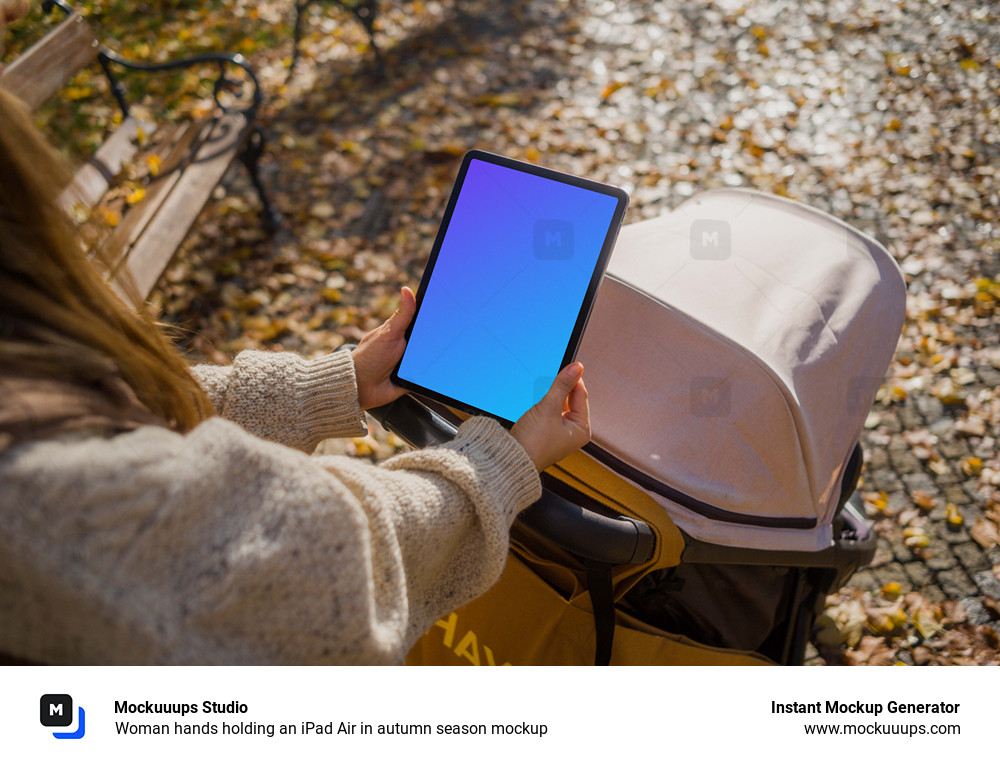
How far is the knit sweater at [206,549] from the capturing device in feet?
2.58

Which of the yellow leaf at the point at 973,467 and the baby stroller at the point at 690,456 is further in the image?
the yellow leaf at the point at 973,467

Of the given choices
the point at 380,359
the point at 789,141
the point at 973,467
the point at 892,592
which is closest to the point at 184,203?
the point at 380,359

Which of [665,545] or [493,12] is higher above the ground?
[493,12]

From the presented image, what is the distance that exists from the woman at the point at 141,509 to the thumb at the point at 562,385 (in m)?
0.36

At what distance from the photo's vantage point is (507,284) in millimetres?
1538

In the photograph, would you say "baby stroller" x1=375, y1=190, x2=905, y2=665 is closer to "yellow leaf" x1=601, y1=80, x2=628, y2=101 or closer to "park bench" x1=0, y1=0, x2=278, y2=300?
"park bench" x1=0, y1=0, x2=278, y2=300

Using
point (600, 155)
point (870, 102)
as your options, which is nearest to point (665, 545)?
point (600, 155)

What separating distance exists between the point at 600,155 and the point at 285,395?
3.02 m

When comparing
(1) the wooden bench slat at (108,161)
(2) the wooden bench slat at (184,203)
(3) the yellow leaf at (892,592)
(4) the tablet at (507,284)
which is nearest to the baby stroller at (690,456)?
(4) the tablet at (507,284)

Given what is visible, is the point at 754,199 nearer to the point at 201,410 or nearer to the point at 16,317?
the point at 201,410

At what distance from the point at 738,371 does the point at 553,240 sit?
501 millimetres

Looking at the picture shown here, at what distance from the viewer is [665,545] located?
1376 mm

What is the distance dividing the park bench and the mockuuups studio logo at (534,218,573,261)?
179cm
